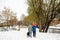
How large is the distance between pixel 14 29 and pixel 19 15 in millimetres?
179

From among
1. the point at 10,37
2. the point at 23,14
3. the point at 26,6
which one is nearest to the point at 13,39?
the point at 10,37

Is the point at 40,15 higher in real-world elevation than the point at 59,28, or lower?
higher

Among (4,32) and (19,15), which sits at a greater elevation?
(19,15)

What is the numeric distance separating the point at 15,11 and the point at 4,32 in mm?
287

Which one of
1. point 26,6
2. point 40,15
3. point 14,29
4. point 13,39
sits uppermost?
point 26,6

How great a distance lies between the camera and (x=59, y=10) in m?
1.47

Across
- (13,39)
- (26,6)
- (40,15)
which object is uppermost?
(26,6)

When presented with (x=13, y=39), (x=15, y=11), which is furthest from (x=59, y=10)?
(x=13, y=39)

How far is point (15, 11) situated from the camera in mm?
1543

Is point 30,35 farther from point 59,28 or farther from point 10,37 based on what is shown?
point 59,28

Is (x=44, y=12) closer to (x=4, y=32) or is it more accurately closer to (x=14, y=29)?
(x=14, y=29)

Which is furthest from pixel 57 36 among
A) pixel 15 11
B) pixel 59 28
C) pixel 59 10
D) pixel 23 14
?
pixel 15 11

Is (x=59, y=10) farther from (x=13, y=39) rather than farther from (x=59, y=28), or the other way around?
(x=13, y=39)

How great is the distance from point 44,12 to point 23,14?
25 centimetres
